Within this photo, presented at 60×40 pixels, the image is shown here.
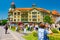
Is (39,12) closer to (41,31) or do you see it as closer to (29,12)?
(29,12)

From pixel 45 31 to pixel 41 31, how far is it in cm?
20

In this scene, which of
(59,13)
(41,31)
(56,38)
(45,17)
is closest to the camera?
(41,31)

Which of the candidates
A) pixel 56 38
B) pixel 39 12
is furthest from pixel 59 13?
pixel 56 38

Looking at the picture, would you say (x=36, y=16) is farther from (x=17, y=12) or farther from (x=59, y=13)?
(x=59, y=13)

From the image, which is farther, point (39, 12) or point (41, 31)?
point (39, 12)

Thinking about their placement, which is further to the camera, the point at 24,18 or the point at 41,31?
the point at 24,18

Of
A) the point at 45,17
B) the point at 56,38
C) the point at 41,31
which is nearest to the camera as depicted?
the point at 41,31

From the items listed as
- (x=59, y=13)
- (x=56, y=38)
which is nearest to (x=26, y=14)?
(x=59, y=13)

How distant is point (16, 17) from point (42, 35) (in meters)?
137

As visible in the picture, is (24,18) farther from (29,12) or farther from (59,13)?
(59,13)

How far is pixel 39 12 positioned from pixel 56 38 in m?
127

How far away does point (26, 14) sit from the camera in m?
147

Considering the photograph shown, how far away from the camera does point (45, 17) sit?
14300 cm

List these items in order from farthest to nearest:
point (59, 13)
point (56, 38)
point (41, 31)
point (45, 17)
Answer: point (59, 13), point (45, 17), point (56, 38), point (41, 31)
